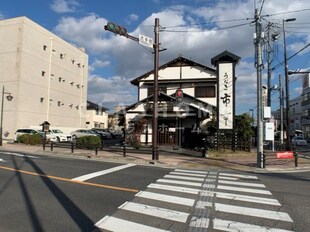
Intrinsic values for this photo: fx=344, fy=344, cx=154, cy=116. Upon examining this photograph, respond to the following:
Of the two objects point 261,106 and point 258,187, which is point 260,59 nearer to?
point 261,106

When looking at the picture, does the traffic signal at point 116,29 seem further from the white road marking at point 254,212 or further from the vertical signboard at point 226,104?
the white road marking at point 254,212

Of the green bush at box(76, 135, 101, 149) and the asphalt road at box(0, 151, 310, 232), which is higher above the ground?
the green bush at box(76, 135, 101, 149)

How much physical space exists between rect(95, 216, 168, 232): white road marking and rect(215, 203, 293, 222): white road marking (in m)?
2.17

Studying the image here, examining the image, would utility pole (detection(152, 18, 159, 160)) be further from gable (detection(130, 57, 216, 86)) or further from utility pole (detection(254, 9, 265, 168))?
gable (detection(130, 57, 216, 86))

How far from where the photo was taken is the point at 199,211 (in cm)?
763

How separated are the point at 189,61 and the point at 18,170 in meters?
26.0

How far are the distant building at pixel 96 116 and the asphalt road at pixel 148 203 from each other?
54889 millimetres

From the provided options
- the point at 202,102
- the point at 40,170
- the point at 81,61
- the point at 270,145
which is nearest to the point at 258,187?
the point at 40,170

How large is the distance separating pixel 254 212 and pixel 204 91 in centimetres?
2942

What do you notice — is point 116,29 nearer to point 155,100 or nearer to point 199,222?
point 155,100

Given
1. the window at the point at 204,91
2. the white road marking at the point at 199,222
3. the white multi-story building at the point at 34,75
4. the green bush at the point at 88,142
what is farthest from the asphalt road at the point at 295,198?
the white multi-story building at the point at 34,75

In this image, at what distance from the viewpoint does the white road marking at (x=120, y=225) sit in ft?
20.5

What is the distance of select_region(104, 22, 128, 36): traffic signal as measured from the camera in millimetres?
17034

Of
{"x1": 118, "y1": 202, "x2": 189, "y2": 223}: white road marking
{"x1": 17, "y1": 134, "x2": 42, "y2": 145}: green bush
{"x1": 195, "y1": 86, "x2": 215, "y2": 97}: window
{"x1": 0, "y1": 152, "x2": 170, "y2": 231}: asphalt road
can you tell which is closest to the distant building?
{"x1": 17, "y1": 134, "x2": 42, "y2": 145}: green bush
